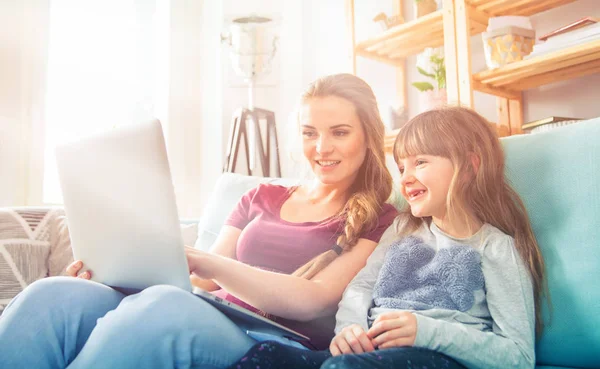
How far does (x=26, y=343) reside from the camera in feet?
2.53

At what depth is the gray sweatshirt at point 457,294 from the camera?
0.79m

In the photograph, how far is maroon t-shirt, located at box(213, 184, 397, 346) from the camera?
1138mm

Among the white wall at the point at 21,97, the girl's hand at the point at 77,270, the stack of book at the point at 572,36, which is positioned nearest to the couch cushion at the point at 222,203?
the girl's hand at the point at 77,270

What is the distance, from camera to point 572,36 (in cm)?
176

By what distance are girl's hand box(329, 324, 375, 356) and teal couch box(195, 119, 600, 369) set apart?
1.15 feet

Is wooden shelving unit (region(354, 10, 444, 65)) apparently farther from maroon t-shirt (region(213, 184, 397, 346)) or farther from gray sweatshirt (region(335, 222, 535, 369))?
gray sweatshirt (region(335, 222, 535, 369))

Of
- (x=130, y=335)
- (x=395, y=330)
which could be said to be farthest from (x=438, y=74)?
(x=130, y=335)

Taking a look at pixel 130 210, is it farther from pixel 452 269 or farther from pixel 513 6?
pixel 513 6

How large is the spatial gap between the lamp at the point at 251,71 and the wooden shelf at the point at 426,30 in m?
0.67

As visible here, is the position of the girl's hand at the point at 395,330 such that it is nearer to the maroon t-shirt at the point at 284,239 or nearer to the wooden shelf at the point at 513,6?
the maroon t-shirt at the point at 284,239

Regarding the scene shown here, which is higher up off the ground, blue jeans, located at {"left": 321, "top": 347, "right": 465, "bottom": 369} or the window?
the window

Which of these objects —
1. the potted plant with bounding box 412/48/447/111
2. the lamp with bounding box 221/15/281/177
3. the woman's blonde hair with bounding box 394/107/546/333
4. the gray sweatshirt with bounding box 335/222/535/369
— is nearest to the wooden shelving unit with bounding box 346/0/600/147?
the potted plant with bounding box 412/48/447/111

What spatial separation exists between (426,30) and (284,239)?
156 cm

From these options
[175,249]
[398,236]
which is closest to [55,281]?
[175,249]
